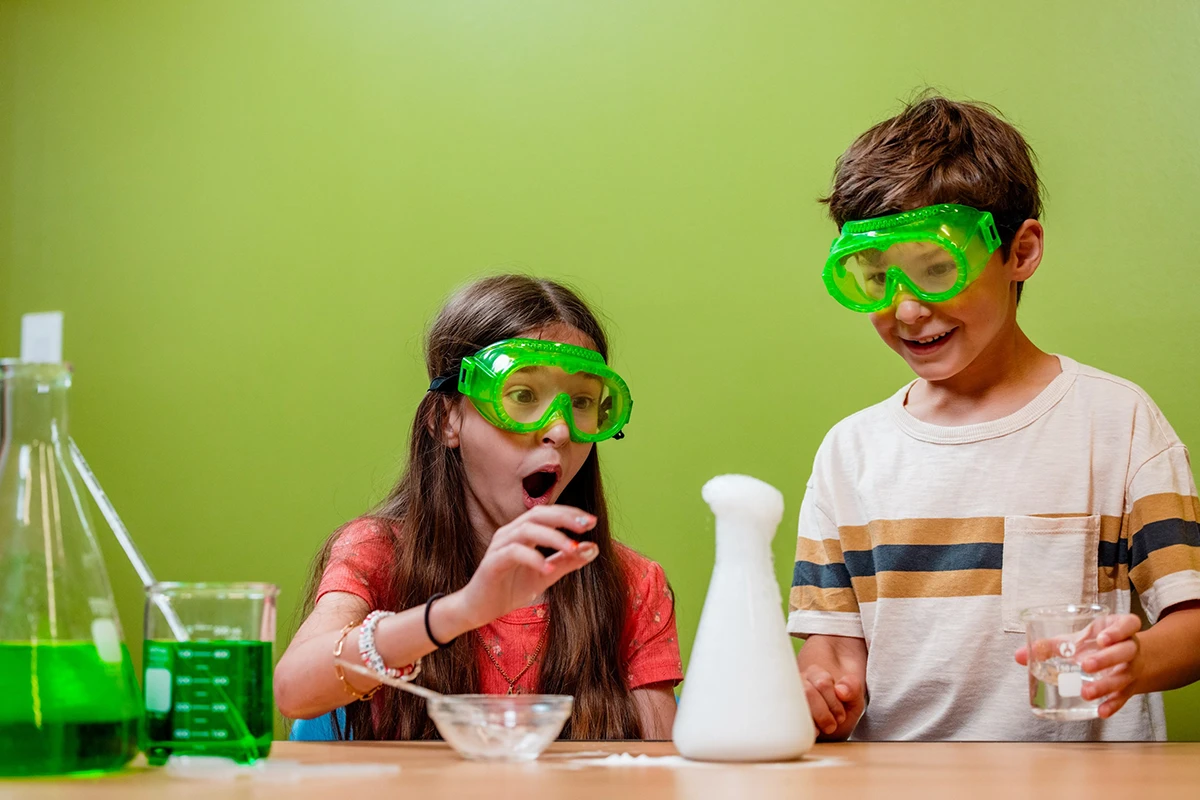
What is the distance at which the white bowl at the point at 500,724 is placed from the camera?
3.37 ft

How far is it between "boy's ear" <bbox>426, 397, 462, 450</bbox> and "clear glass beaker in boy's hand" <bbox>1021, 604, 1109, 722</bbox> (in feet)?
3.13

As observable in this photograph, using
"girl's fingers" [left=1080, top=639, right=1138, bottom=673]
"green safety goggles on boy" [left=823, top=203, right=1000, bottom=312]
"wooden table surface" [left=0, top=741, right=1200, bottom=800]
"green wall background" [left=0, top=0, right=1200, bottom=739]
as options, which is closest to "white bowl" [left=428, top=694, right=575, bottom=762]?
"wooden table surface" [left=0, top=741, right=1200, bottom=800]

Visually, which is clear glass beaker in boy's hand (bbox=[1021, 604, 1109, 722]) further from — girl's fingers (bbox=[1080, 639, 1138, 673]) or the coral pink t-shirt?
the coral pink t-shirt

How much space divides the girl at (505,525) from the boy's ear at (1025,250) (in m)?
0.62

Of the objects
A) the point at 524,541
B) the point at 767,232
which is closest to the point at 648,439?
the point at 767,232

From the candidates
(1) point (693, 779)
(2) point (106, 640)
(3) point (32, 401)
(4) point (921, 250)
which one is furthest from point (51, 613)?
(4) point (921, 250)

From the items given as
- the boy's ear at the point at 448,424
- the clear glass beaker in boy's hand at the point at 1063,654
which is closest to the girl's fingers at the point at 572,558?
the clear glass beaker in boy's hand at the point at 1063,654

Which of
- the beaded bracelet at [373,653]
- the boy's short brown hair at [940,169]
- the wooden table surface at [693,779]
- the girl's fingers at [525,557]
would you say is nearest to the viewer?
the wooden table surface at [693,779]

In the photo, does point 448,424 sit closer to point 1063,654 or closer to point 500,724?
point 500,724

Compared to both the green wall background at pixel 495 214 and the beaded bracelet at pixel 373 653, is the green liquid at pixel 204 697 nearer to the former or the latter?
the beaded bracelet at pixel 373 653

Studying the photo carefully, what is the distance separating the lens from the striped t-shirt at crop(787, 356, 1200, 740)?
1.68 meters

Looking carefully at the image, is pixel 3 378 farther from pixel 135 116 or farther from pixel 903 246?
pixel 135 116

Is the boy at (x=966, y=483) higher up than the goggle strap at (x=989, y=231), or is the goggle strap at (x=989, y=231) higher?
the goggle strap at (x=989, y=231)

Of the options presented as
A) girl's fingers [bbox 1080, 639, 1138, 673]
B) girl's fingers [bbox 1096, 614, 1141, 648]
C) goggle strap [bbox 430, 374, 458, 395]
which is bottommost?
girl's fingers [bbox 1080, 639, 1138, 673]
